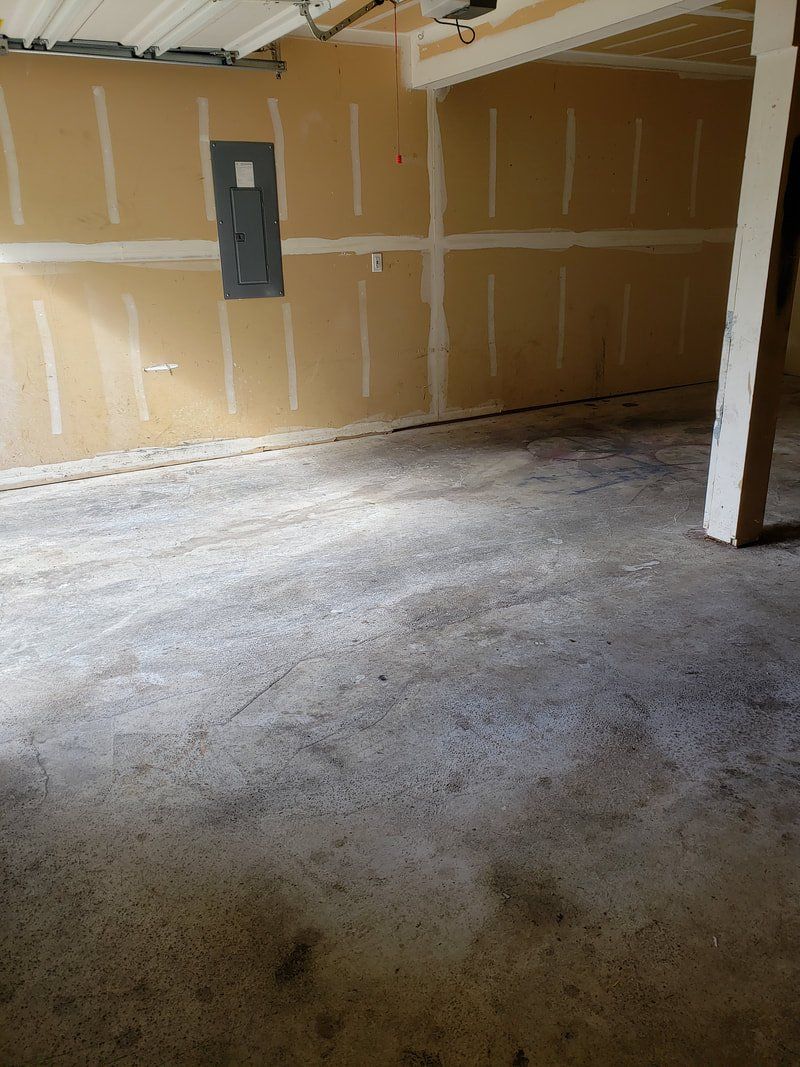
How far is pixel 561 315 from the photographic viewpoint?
6891mm

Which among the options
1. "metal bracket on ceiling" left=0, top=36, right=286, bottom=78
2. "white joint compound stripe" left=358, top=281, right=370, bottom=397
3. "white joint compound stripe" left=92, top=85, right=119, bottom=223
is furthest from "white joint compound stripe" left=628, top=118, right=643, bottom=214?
"white joint compound stripe" left=92, top=85, right=119, bottom=223

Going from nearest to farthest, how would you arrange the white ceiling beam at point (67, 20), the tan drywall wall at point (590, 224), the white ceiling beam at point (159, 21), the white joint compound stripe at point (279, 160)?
the white ceiling beam at point (67, 20)
the white ceiling beam at point (159, 21)
the white joint compound stripe at point (279, 160)
the tan drywall wall at point (590, 224)

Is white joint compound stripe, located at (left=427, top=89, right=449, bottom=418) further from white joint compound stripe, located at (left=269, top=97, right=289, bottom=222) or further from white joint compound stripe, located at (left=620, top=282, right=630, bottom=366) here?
white joint compound stripe, located at (left=620, top=282, right=630, bottom=366)

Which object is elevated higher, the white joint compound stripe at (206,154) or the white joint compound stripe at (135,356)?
the white joint compound stripe at (206,154)

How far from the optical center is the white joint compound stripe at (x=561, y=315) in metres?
6.79

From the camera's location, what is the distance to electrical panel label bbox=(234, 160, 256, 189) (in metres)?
5.28

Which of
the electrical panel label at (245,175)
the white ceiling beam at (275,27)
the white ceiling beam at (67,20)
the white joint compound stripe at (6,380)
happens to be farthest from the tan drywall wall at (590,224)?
the white joint compound stripe at (6,380)

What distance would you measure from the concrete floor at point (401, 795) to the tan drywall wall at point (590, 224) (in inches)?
112

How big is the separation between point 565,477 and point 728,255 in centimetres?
410

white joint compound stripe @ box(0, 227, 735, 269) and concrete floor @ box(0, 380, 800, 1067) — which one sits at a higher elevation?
white joint compound stripe @ box(0, 227, 735, 269)

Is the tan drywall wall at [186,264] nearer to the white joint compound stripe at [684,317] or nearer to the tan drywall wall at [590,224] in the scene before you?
the tan drywall wall at [590,224]

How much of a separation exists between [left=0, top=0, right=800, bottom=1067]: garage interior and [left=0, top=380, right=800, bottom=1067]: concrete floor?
1cm

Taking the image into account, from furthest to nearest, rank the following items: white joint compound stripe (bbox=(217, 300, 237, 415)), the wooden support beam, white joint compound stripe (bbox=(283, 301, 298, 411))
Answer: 1. white joint compound stripe (bbox=(283, 301, 298, 411))
2. white joint compound stripe (bbox=(217, 300, 237, 415))
3. the wooden support beam

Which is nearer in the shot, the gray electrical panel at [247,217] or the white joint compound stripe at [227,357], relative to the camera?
the gray electrical panel at [247,217]
